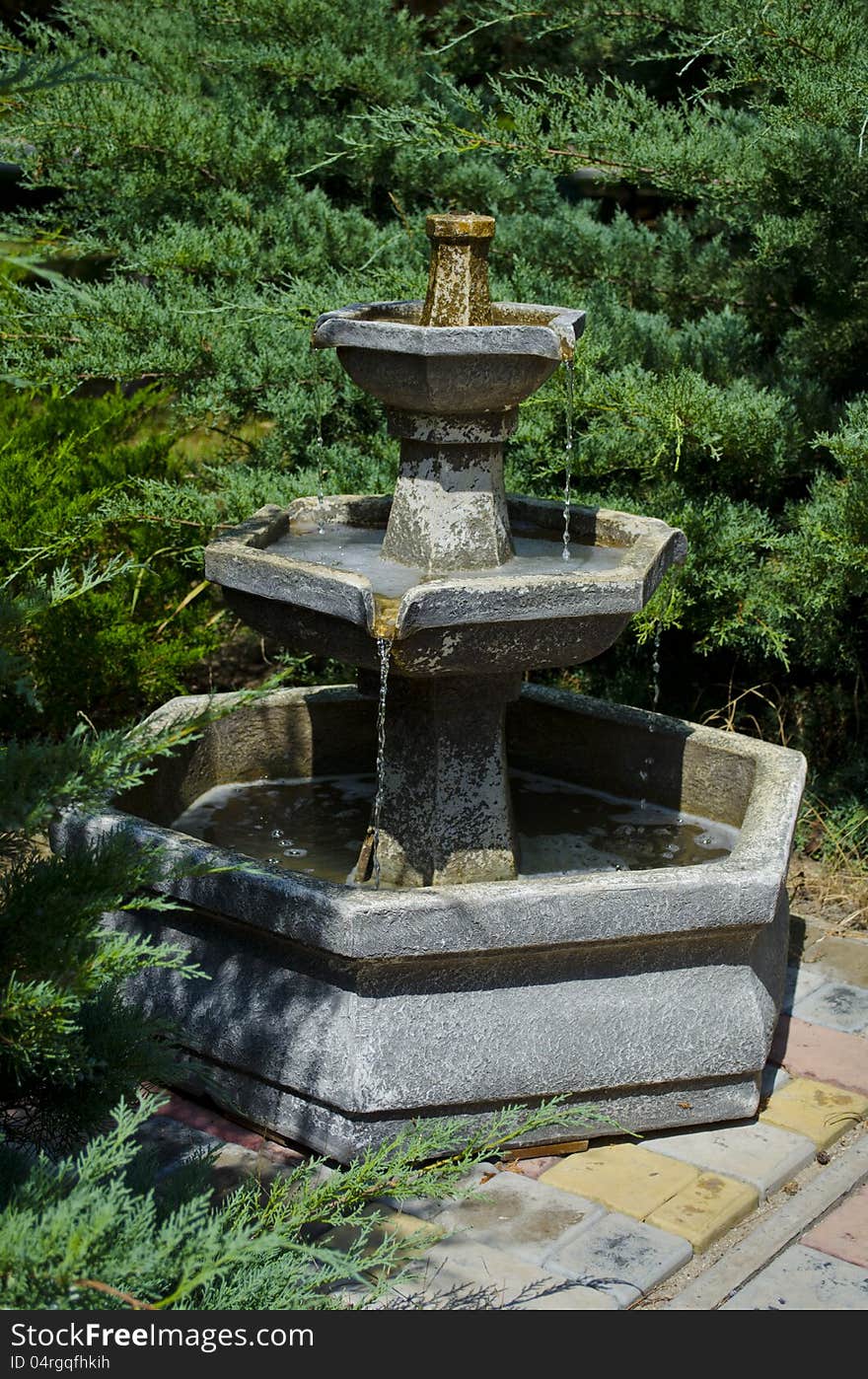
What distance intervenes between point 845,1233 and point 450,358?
87.3 inches

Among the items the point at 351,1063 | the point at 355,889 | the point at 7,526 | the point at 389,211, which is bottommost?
the point at 351,1063

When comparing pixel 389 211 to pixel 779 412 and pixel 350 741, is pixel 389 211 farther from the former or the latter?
pixel 350 741

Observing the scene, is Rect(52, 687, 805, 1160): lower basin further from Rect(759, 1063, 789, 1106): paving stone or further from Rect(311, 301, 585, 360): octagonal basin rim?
Rect(311, 301, 585, 360): octagonal basin rim

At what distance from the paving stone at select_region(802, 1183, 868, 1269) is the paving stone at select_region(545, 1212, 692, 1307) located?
307mm

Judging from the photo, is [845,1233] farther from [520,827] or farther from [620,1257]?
[520,827]

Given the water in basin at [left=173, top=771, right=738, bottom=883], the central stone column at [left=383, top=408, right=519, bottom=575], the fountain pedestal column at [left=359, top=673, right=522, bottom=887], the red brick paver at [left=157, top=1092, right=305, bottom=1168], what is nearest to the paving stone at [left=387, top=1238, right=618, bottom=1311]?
the red brick paver at [left=157, top=1092, right=305, bottom=1168]

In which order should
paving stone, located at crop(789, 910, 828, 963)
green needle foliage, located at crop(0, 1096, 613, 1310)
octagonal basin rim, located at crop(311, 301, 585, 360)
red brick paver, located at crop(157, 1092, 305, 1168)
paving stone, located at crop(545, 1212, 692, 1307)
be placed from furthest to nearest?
paving stone, located at crop(789, 910, 828, 963) → red brick paver, located at crop(157, 1092, 305, 1168) → octagonal basin rim, located at crop(311, 301, 585, 360) → paving stone, located at crop(545, 1212, 692, 1307) → green needle foliage, located at crop(0, 1096, 613, 1310)

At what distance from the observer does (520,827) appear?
481cm

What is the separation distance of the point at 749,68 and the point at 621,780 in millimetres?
2358

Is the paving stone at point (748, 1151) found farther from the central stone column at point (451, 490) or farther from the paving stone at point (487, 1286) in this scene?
the central stone column at point (451, 490)

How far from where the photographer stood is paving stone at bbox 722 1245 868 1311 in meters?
3.21

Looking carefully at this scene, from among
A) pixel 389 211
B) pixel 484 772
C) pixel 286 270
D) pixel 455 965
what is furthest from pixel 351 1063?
pixel 389 211

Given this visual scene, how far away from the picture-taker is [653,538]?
4.29m

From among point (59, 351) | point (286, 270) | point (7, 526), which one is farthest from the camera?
point (286, 270)
